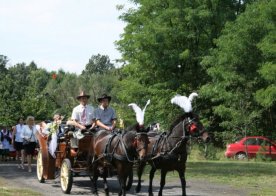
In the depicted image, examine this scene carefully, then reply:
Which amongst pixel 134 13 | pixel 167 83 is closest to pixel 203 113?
pixel 167 83

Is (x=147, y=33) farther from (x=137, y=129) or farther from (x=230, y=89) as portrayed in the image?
(x=137, y=129)

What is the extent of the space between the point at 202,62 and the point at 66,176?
24674mm

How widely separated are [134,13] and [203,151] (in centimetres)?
1696

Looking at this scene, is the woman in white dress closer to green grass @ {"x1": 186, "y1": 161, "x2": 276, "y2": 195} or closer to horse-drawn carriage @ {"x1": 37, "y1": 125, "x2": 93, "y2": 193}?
horse-drawn carriage @ {"x1": 37, "y1": 125, "x2": 93, "y2": 193}

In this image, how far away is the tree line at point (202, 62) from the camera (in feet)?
110

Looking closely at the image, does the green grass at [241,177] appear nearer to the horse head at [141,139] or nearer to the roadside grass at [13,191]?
the horse head at [141,139]

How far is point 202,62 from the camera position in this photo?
122 ft

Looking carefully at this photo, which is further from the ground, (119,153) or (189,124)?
(189,124)

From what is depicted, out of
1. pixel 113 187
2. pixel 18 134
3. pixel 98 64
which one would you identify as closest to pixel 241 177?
pixel 113 187

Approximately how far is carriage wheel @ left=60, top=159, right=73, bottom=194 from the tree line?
17.7m

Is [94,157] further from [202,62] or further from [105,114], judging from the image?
[202,62]

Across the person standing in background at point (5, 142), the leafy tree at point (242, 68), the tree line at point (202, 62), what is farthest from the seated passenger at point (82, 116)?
the leafy tree at point (242, 68)

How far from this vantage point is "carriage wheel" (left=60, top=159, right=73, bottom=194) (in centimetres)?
1345

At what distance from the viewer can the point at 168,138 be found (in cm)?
1292
